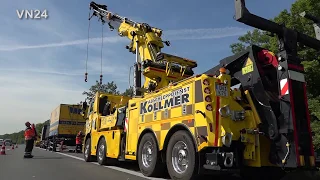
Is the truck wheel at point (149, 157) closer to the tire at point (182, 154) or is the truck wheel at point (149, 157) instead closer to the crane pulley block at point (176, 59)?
the tire at point (182, 154)

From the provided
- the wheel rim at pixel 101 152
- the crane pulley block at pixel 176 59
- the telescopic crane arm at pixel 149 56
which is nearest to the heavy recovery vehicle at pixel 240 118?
the telescopic crane arm at pixel 149 56

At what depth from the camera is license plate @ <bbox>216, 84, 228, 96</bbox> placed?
252 inches

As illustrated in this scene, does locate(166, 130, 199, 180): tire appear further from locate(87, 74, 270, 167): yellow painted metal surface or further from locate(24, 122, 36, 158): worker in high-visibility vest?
locate(24, 122, 36, 158): worker in high-visibility vest

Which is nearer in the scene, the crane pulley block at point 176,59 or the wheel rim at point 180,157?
the wheel rim at point 180,157

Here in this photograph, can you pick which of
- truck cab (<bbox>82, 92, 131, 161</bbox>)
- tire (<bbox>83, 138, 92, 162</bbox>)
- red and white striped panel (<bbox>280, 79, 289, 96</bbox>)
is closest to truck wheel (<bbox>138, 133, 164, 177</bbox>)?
truck cab (<bbox>82, 92, 131, 161</bbox>)

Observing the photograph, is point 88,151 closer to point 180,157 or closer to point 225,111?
point 180,157

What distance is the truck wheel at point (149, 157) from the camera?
7715mm

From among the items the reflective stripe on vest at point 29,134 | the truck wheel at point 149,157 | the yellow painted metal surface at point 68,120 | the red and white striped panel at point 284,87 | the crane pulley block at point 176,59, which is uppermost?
the crane pulley block at point 176,59

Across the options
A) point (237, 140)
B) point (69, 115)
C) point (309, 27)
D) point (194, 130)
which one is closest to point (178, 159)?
point (194, 130)

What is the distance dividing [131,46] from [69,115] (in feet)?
39.5

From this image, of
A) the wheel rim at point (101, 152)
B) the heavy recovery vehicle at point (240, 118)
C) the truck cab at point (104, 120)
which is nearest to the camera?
the heavy recovery vehicle at point (240, 118)

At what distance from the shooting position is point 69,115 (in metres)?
24.0

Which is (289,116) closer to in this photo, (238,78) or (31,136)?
(238,78)

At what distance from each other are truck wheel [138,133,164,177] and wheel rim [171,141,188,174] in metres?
0.75
